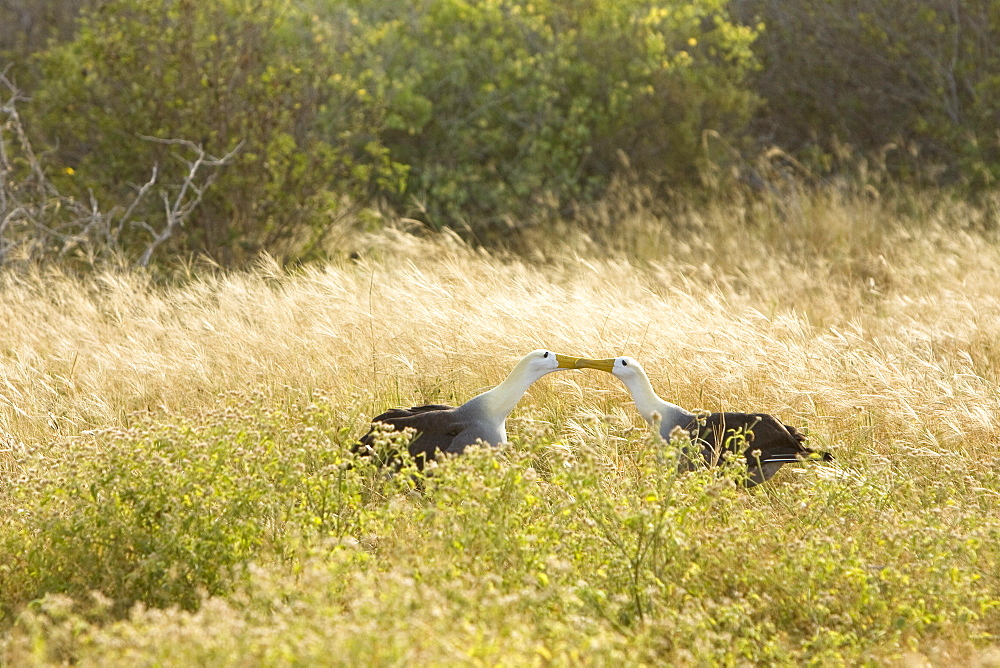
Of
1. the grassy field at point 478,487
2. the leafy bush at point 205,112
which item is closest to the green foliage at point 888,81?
the grassy field at point 478,487

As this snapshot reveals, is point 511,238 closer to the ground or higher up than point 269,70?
closer to the ground

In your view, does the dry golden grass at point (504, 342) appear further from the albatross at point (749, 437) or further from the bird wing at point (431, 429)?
the albatross at point (749, 437)

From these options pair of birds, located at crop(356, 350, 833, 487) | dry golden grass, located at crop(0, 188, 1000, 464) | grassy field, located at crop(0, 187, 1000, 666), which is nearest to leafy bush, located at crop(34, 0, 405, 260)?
dry golden grass, located at crop(0, 188, 1000, 464)

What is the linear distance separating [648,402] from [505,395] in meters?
0.64

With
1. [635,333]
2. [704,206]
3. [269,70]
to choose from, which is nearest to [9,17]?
[269,70]

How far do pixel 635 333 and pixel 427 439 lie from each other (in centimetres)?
186

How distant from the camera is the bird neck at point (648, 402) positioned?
494 cm

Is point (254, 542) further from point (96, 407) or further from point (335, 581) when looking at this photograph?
point (96, 407)

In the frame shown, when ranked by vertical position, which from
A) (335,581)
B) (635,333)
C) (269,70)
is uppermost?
(269,70)

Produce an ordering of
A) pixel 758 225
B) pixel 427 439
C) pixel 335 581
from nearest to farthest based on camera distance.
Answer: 1. pixel 335 581
2. pixel 427 439
3. pixel 758 225

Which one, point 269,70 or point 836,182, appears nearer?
point 269,70

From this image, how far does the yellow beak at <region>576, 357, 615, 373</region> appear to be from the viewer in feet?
16.4

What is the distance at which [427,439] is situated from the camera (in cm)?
472

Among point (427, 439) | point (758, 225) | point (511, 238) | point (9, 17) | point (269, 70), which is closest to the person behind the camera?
point (427, 439)
